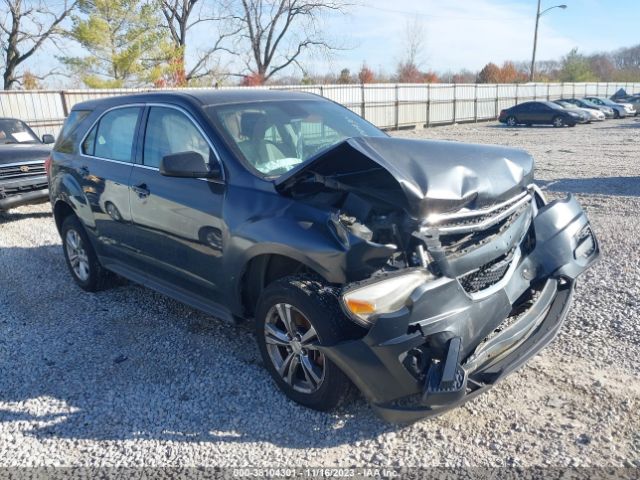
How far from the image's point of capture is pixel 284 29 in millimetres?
42219

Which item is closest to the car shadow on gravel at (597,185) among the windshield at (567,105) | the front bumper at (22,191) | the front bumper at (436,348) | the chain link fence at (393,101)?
the front bumper at (436,348)

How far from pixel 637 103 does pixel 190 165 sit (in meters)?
40.4

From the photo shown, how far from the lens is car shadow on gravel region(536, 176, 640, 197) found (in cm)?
939

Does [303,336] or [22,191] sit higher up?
[303,336]

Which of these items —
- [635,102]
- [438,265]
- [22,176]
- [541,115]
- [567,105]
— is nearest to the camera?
[438,265]

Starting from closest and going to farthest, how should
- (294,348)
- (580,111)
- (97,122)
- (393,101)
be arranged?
(294,348) < (97,122) < (393,101) < (580,111)

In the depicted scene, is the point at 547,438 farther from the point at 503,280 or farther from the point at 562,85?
the point at 562,85

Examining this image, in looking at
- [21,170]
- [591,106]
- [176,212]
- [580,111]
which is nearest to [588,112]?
[580,111]

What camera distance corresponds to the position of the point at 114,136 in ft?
15.9

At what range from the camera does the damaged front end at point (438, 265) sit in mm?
2639

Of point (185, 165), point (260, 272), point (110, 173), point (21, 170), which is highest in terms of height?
point (185, 165)

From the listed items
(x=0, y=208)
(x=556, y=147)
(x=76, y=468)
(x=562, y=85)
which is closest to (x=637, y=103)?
(x=562, y=85)

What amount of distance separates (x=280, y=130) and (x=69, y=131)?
8.70 feet

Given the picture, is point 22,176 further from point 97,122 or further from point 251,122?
point 251,122
